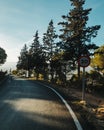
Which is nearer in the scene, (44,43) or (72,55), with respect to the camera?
(72,55)

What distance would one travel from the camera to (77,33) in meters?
46.0

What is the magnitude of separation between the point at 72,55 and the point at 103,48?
48.8 feet

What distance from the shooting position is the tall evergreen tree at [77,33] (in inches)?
1804

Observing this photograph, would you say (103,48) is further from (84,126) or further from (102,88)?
(84,126)

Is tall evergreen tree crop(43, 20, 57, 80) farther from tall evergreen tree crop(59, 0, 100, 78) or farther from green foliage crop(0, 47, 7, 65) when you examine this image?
green foliage crop(0, 47, 7, 65)

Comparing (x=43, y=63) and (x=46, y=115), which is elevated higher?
(x=43, y=63)

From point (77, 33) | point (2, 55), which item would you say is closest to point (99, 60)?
point (77, 33)

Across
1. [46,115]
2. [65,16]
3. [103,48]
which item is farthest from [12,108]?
[103,48]

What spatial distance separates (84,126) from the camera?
9.53 meters

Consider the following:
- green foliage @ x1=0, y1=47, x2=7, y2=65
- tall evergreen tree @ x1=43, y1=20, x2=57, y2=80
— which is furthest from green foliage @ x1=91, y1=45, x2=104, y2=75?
green foliage @ x1=0, y1=47, x2=7, y2=65

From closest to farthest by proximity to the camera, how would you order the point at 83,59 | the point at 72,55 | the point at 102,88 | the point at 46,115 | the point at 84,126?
the point at 84,126 < the point at 46,115 < the point at 83,59 < the point at 102,88 < the point at 72,55

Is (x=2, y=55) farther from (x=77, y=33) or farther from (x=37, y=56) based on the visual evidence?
(x=77, y=33)

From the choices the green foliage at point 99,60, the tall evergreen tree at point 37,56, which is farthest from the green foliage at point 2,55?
the green foliage at point 99,60

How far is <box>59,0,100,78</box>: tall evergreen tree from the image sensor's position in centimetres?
4581
